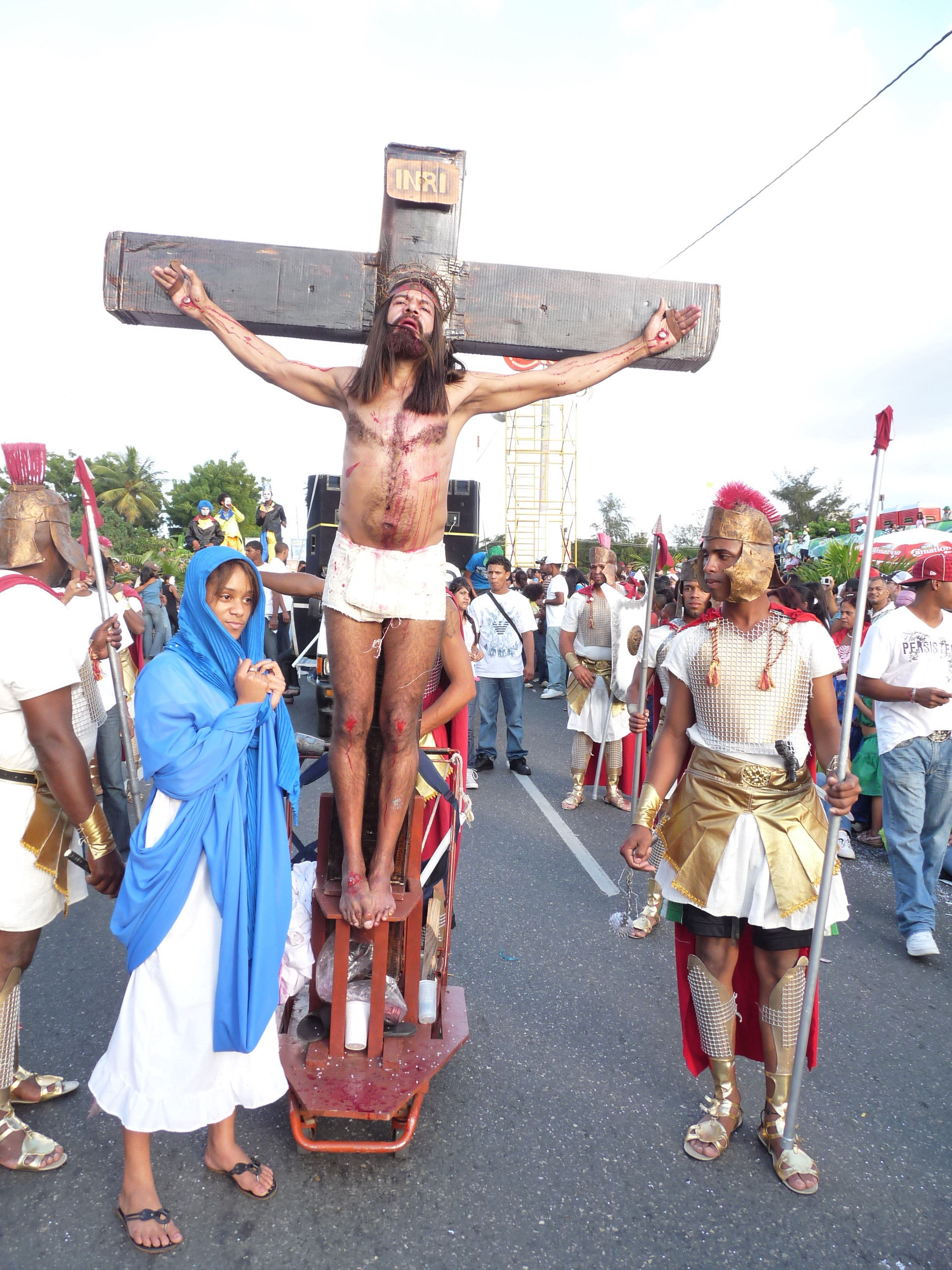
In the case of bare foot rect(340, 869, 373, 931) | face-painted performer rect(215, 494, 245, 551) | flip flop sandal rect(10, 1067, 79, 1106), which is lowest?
flip flop sandal rect(10, 1067, 79, 1106)

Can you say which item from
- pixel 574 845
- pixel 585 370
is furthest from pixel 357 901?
pixel 574 845

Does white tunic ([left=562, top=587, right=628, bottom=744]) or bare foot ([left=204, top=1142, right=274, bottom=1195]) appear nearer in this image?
bare foot ([left=204, top=1142, right=274, bottom=1195])

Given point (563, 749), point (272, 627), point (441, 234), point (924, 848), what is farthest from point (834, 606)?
point (441, 234)

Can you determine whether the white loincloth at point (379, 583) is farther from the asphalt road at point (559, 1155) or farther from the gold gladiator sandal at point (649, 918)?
the gold gladiator sandal at point (649, 918)

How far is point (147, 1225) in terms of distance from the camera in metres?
2.26

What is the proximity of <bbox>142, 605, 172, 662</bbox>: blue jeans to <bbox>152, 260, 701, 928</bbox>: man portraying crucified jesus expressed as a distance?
8.39m

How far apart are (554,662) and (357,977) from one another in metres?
11.1

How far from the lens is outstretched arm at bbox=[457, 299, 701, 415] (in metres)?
2.45

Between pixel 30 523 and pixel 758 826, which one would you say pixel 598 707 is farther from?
pixel 30 523

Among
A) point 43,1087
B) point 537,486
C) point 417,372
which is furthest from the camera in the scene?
point 537,486

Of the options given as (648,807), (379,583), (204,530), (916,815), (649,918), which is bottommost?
(649,918)

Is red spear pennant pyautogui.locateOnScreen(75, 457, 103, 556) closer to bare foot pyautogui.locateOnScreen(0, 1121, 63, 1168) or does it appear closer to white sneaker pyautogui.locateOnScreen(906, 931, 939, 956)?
bare foot pyautogui.locateOnScreen(0, 1121, 63, 1168)

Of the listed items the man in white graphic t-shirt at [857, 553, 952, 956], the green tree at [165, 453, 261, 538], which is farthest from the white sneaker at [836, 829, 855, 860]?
the green tree at [165, 453, 261, 538]

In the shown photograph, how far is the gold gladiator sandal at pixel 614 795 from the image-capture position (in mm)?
7047
